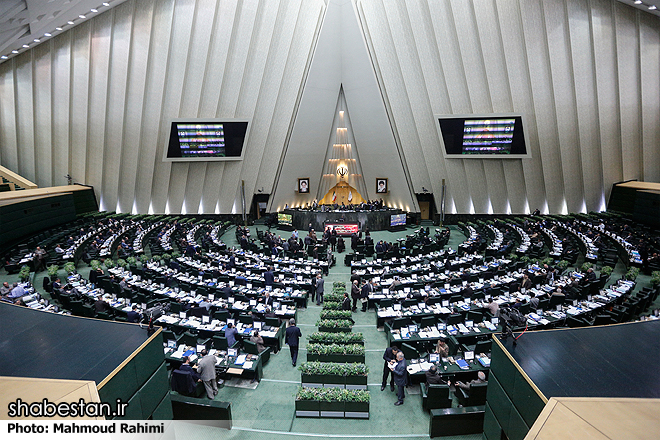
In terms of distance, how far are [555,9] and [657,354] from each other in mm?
23795

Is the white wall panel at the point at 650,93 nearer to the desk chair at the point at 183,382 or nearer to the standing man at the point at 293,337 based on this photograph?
the standing man at the point at 293,337

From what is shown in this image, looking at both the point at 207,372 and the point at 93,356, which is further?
the point at 207,372

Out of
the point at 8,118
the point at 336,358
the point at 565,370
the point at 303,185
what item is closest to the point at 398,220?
the point at 303,185

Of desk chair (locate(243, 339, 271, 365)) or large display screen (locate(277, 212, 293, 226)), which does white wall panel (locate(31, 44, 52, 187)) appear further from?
desk chair (locate(243, 339, 271, 365))

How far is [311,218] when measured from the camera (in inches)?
1056

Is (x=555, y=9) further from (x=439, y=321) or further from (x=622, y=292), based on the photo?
(x=439, y=321)

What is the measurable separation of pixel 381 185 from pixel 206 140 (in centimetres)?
1661

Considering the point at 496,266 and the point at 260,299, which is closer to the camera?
the point at 260,299

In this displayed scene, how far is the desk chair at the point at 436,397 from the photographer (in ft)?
21.0

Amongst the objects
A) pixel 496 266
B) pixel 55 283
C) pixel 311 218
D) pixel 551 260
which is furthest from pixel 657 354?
pixel 311 218

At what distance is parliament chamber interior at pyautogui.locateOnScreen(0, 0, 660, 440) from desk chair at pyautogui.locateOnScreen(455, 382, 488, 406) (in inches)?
2.1

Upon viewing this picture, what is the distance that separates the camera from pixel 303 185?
107ft

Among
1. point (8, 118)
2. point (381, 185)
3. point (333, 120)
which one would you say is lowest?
point (381, 185)

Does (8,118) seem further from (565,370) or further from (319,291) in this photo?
(565,370)
